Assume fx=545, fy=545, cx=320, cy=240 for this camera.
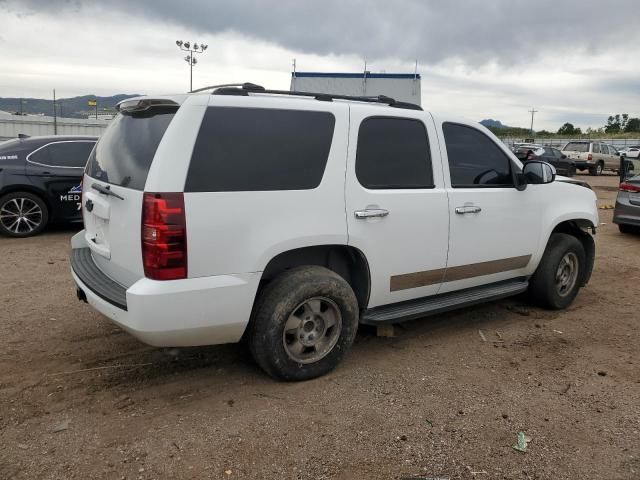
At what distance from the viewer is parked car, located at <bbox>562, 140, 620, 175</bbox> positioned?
27484 millimetres

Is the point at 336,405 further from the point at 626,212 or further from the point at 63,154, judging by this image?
the point at 626,212

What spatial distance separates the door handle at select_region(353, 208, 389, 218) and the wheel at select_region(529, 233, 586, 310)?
7.26 ft

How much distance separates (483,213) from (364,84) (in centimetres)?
804

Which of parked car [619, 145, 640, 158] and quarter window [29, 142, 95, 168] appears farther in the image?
parked car [619, 145, 640, 158]

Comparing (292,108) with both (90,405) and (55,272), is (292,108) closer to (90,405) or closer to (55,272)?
(90,405)

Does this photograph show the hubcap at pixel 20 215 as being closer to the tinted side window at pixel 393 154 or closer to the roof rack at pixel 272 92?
the roof rack at pixel 272 92

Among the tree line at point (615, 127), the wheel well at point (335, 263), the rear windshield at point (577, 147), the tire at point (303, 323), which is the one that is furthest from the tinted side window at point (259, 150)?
the tree line at point (615, 127)

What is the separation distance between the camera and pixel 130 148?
3418mm

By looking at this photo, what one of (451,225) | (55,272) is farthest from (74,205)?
(451,225)

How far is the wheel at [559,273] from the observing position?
518 cm

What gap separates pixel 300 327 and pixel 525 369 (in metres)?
1.76

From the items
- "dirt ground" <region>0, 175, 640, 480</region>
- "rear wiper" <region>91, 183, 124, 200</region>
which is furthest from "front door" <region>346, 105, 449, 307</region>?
"rear wiper" <region>91, 183, 124, 200</region>

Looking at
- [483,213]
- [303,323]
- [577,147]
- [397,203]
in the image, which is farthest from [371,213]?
[577,147]

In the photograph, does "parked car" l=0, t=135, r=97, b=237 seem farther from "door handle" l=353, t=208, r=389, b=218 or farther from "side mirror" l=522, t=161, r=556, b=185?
"side mirror" l=522, t=161, r=556, b=185
